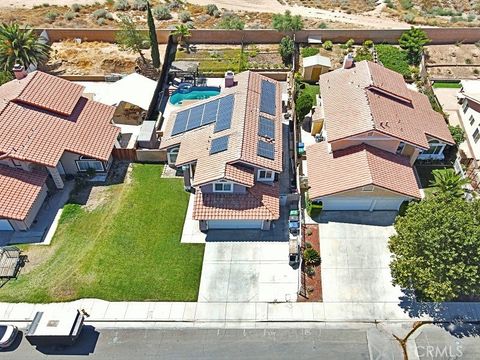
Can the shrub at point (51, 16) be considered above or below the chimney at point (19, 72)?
below

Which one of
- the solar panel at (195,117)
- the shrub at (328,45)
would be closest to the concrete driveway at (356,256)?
the solar panel at (195,117)

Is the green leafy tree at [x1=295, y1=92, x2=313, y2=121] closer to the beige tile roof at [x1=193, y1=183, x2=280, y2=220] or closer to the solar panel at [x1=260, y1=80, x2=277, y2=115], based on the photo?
the solar panel at [x1=260, y1=80, x2=277, y2=115]

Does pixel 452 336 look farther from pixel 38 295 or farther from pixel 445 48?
pixel 445 48

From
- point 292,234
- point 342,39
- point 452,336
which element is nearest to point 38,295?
point 292,234

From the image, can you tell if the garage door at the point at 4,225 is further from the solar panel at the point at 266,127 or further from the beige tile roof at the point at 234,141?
the solar panel at the point at 266,127

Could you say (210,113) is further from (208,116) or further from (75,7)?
(75,7)

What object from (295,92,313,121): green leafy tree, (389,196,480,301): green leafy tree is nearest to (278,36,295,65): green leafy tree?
(295,92,313,121): green leafy tree

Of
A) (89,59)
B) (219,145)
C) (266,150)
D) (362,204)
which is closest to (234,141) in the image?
(219,145)
